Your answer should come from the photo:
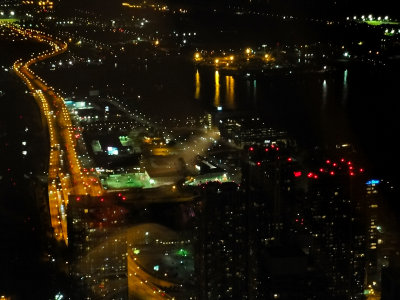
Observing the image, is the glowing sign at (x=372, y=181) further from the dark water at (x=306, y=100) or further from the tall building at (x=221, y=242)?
the tall building at (x=221, y=242)

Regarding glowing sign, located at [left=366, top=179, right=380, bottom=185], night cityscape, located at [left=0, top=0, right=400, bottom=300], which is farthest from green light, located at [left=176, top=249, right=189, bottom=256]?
glowing sign, located at [left=366, top=179, right=380, bottom=185]

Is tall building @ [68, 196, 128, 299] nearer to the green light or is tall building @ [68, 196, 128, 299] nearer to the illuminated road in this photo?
the illuminated road

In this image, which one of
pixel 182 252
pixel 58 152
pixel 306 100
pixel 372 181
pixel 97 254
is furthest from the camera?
pixel 306 100

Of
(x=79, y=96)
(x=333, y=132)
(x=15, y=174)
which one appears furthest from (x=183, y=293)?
(x=79, y=96)

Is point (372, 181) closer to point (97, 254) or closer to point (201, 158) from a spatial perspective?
point (201, 158)

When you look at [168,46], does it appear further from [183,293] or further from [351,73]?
[183,293]

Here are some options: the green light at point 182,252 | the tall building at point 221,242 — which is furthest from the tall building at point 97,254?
the tall building at point 221,242

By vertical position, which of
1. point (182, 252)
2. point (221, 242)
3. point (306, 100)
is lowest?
point (306, 100)

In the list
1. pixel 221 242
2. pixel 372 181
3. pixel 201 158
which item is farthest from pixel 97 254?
pixel 201 158
